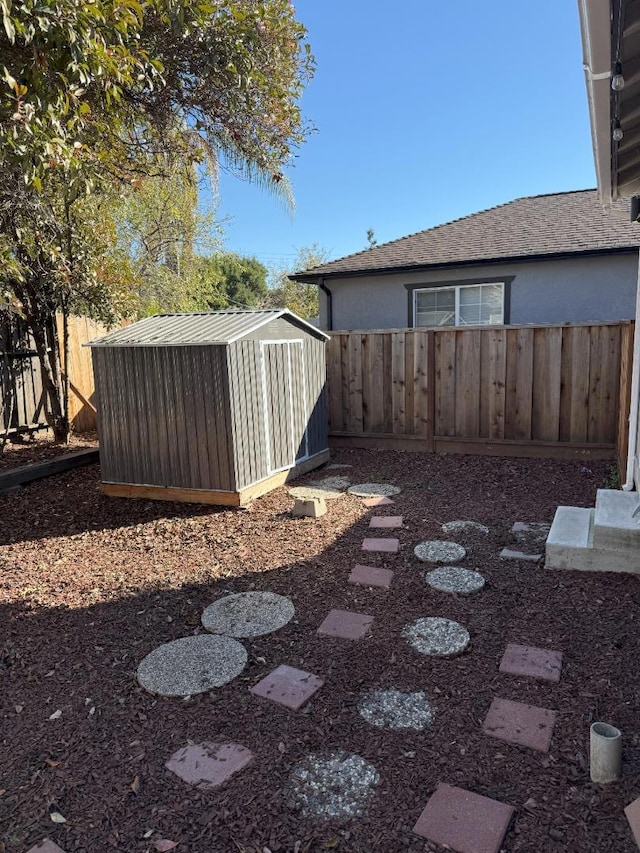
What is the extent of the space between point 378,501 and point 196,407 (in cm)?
196

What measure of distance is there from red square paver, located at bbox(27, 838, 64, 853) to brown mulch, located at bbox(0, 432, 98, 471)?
540cm

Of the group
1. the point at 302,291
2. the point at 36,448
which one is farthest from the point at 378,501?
the point at 302,291

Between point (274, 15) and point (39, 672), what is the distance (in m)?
5.21

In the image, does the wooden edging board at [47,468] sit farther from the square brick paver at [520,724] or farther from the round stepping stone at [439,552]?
the square brick paver at [520,724]

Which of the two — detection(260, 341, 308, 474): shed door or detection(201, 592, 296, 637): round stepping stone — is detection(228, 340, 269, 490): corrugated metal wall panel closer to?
detection(260, 341, 308, 474): shed door

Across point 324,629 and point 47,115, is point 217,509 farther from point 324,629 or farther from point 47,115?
point 47,115

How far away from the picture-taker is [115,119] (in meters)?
4.48

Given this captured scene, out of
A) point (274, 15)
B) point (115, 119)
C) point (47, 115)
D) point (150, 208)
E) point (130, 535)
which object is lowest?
point (130, 535)

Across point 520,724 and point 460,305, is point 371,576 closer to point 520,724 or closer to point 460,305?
point 520,724

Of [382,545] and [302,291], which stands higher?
[302,291]

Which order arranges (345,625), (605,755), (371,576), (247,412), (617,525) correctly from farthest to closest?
(247,412)
(371,576)
(617,525)
(345,625)
(605,755)

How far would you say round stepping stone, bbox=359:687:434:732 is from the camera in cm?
221

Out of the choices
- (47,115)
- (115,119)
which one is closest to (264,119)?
(115,119)

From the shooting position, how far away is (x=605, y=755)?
5.98 ft
